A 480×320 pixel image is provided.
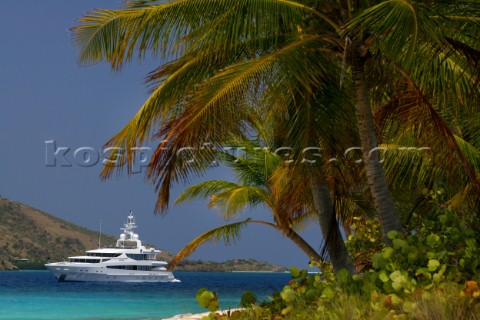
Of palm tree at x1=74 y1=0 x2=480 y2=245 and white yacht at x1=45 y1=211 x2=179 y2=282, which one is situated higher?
palm tree at x1=74 y1=0 x2=480 y2=245

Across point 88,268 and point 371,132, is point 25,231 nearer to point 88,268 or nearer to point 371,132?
point 88,268

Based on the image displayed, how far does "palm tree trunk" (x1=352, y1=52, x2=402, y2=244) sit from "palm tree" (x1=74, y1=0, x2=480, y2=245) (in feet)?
0.04

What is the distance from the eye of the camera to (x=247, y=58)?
28.3ft

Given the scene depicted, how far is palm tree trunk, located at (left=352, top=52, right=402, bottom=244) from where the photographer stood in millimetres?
7883

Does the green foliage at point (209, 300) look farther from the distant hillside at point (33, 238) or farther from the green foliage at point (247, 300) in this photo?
the distant hillside at point (33, 238)

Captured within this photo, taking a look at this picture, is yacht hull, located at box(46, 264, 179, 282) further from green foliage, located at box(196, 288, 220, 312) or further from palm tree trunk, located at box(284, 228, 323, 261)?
green foliage, located at box(196, 288, 220, 312)

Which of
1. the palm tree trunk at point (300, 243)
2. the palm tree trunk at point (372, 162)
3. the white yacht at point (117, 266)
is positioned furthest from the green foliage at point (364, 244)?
the white yacht at point (117, 266)

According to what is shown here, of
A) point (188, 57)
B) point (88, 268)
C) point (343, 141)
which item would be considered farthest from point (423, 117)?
point (88, 268)

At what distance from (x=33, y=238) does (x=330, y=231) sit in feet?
328

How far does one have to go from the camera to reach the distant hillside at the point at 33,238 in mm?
100812

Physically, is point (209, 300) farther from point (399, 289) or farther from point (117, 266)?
point (117, 266)

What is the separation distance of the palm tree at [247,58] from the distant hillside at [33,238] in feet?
303

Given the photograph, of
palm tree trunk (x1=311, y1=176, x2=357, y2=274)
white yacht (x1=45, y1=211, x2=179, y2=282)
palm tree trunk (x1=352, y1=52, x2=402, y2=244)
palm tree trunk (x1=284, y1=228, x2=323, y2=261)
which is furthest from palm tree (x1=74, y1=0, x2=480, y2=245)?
white yacht (x1=45, y1=211, x2=179, y2=282)

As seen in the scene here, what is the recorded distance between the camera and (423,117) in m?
8.87
